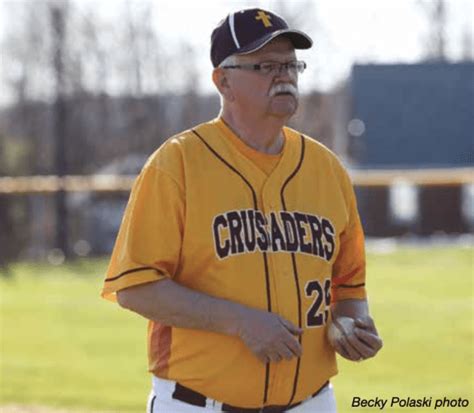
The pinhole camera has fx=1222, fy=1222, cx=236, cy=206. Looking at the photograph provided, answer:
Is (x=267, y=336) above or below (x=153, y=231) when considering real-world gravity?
below

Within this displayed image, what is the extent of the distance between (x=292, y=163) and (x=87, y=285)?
Answer: 15.1 meters

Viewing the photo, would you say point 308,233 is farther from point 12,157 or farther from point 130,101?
point 130,101

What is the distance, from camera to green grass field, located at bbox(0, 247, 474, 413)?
8.94 meters

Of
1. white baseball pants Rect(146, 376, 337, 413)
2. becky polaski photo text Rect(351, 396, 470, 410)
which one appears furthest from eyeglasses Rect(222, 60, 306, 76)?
becky polaski photo text Rect(351, 396, 470, 410)

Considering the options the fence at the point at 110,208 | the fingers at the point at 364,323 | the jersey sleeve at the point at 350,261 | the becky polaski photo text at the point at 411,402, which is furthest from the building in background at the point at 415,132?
the fingers at the point at 364,323

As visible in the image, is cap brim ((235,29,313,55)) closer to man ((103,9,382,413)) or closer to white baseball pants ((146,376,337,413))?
man ((103,9,382,413))

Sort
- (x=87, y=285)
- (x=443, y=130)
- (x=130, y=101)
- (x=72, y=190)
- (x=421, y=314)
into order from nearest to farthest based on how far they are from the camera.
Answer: (x=421, y=314), (x=87, y=285), (x=72, y=190), (x=443, y=130), (x=130, y=101)

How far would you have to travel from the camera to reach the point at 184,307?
3.38m

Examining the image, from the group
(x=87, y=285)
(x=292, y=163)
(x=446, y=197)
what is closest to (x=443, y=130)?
(x=446, y=197)

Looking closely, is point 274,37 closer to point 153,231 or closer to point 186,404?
point 153,231

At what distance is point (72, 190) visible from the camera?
25.0 meters

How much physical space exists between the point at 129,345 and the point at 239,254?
8.47 meters

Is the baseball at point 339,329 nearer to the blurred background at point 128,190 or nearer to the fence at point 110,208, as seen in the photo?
the blurred background at point 128,190

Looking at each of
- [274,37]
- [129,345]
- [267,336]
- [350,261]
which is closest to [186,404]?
[267,336]
